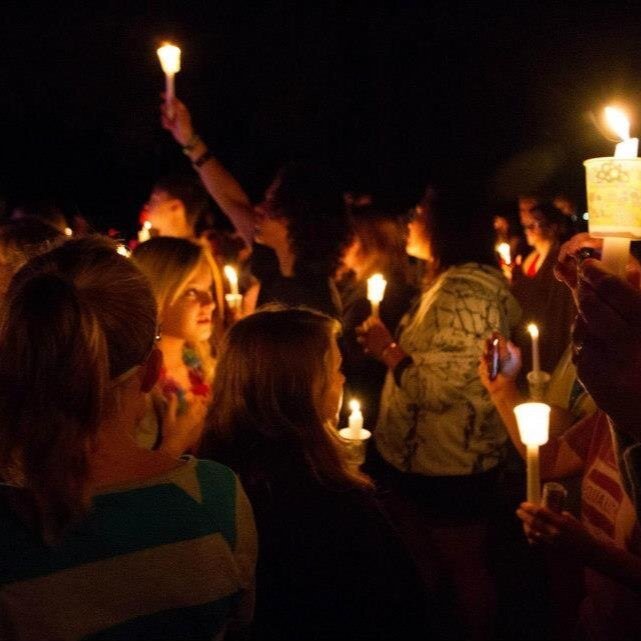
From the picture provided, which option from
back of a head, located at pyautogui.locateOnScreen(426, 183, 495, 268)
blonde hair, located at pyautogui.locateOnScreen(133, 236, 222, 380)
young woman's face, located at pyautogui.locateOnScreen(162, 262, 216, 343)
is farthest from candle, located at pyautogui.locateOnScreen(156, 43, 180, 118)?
back of a head, located at pyautogui.locateOnScreen(426, 183, 495, 268)

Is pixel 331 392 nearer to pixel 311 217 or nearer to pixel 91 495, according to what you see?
pixel 91 495

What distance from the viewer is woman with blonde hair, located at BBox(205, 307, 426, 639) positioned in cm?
197

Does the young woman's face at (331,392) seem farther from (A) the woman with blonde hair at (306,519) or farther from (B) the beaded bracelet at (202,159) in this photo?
(B) the beaded bracelet at (202,159)

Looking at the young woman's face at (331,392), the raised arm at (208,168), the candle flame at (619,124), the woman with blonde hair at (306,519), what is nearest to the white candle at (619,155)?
the candle flame at (619,124)

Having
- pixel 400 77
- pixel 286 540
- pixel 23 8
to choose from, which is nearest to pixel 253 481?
pixel 286 540

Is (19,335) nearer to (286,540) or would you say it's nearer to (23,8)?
(286,540)

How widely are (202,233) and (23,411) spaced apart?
642cm

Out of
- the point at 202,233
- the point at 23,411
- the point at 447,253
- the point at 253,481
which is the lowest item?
the point at 253,481

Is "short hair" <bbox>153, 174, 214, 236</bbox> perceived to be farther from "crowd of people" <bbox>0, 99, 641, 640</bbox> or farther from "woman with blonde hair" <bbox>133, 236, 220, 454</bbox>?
"woman with blonde hair" <bbox>133, 236, 220, 454</bbox>

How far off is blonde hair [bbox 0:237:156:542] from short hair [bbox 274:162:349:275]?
2.91m

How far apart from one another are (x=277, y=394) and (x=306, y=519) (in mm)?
475

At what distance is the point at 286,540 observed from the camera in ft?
6.51

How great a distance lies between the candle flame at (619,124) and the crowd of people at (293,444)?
254 millimetres

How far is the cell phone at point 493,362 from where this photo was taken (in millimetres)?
3197
